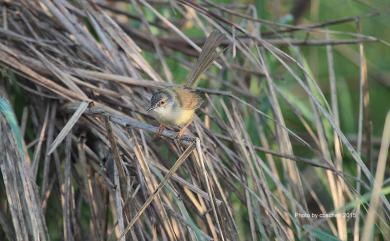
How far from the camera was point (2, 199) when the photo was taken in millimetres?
3260

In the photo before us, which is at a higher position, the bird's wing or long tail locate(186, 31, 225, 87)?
long tail locate(186, 31, 225, 87)

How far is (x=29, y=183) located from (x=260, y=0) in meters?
1.92

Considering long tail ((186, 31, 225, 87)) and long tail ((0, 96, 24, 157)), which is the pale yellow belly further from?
long tail ((0, 96, 24, 157))

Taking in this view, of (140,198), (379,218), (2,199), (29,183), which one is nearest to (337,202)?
(379,218)

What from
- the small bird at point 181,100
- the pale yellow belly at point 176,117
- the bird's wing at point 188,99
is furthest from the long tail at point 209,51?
the pale yellow belly at point 176,117

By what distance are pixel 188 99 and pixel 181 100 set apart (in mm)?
63

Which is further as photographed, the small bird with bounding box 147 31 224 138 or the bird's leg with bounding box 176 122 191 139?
the small bird with bounding box 147 31 224 138

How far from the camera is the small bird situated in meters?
3.10

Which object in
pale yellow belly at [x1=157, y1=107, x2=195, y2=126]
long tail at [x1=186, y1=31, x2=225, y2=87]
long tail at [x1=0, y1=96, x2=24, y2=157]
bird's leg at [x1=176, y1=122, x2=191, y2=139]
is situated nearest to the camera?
long tail at [x1=0, y1=96, x2=24, y2=157]

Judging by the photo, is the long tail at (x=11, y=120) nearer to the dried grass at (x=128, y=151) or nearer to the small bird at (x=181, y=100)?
the dried grass at (x=128, y=151)

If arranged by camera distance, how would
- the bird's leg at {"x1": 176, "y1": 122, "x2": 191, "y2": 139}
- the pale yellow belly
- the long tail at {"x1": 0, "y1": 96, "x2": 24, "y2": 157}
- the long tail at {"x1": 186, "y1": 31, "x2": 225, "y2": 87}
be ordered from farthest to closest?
the pale yellow belly, the long tail at {"x1": 186, "y1": 31, "x2": 225, "y2": 87}, the bird's leg at {"x1": 176, "y1": 122, "x2": 191, "y2": 139}, the long tail at {"x1": 0, "y1": 96, "x2": 24, "y2": 157}

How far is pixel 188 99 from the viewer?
10.9 ft

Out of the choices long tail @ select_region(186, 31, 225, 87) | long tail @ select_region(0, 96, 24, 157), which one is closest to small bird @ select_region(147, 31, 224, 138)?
long tail @ select_region(186, 31, 225, 87)

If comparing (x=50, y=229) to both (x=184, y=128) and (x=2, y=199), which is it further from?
(x=184, y=128)
